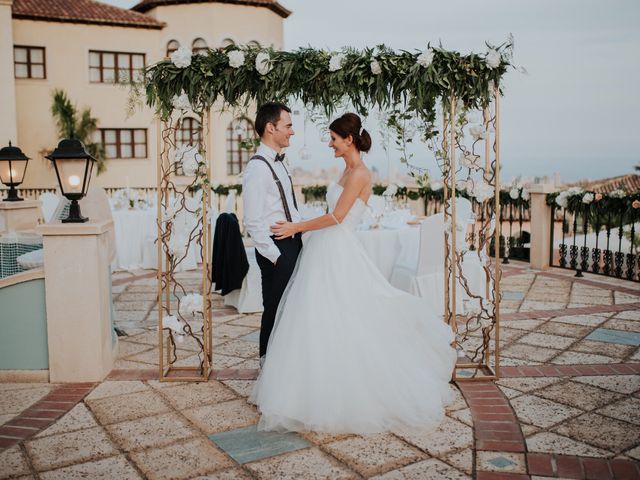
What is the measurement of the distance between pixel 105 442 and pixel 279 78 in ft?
8.20

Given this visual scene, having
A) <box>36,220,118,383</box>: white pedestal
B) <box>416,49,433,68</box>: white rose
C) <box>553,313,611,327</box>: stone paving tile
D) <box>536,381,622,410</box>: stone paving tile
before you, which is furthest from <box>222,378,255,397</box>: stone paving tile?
<box>553,313,611,327</box>: stone paving tile

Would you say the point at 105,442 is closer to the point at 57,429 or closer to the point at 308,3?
the point at 57,429

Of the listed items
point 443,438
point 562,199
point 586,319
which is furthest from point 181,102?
point 562,199

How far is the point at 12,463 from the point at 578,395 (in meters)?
3.38

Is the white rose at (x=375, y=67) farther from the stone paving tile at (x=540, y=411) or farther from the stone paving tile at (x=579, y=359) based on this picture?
the stone paving tile at (x=579, y=359)

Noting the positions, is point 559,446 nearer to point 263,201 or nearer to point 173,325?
point 263,201

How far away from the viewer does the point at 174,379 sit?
14.4 ft

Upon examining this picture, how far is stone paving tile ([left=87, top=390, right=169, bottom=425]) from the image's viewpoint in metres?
3.75

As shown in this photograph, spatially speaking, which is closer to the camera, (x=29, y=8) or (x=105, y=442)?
(x=105, y=442)

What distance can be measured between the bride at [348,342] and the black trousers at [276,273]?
96 millimetres

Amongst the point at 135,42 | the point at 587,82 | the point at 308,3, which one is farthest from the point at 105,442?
the point at 308,3

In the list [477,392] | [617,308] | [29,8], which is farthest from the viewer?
[29,8]

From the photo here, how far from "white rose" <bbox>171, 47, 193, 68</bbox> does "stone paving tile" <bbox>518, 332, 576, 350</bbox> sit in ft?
11.8

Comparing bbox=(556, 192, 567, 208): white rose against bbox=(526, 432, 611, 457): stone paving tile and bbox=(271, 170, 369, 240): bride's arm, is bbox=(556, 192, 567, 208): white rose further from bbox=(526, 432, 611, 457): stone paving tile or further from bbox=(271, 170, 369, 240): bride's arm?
bbox=(526, 432, 611, 457): stone paving tile
